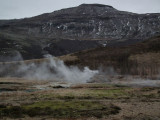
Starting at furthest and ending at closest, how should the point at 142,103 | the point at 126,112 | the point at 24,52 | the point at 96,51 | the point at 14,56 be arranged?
the point at 24,52
the point at 14,56
the point at 96,51
the point at 142,103
the point at 126,112

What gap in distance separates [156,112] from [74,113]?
9.69 meters

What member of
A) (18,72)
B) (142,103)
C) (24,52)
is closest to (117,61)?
(18,72)

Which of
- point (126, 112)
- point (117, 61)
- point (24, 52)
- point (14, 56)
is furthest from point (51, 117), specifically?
point (24, 52)

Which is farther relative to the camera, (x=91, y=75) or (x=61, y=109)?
(x=91, y=75)

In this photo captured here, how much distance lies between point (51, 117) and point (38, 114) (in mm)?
1935

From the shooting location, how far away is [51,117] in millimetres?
29219

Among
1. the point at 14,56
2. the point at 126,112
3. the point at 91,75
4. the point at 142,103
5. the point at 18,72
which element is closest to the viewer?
the point at 126,112

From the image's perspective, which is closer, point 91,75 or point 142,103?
point 142,103

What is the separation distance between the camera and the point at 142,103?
38875 millimetres

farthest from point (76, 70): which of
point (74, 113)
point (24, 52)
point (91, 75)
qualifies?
point (24, 52)

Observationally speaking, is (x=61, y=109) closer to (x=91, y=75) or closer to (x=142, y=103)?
(x=142, y=103)

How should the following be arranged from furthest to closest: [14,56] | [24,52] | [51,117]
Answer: [24,52]
[14,56]
[51,117]

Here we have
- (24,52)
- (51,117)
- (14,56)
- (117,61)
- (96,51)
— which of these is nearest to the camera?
(51,117)

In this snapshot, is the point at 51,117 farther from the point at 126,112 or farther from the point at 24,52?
the point at 24,52
